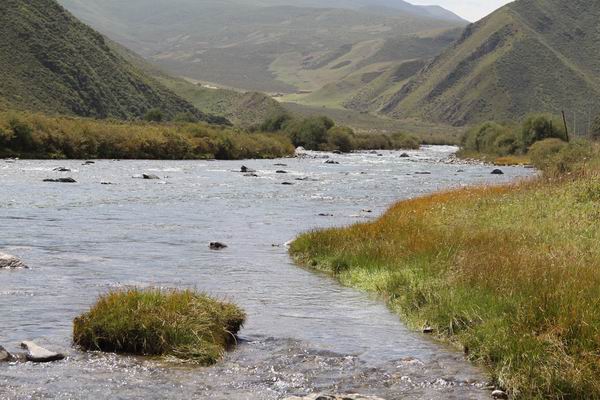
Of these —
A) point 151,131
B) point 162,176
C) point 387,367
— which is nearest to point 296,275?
point 387,367

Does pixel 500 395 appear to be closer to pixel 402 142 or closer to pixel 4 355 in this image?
pixel 4 355

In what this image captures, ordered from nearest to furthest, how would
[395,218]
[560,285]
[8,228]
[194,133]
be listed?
1. [560,285]
2. [395,218]
3. [8,228]
4. [194,133]

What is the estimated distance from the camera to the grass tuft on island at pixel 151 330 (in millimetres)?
13844

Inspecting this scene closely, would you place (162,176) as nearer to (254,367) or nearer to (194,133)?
(194,133)

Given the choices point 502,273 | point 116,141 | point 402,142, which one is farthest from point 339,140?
point 502,273

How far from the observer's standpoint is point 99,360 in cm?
1340

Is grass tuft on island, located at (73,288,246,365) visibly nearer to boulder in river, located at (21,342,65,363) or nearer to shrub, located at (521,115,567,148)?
boulder in river, located at (21,342,65,363)

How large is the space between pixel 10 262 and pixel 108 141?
7351cm

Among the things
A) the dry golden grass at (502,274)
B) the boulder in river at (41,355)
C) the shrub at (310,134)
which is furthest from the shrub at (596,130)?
the boulder in river at (41,355)

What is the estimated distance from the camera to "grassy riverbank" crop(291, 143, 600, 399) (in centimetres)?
1224

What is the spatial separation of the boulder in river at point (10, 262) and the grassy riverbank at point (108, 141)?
6394 centimetres

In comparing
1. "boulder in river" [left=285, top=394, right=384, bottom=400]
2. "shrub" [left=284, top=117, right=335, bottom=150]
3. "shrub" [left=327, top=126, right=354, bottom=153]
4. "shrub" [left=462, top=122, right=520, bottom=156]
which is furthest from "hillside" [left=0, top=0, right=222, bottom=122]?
"boulder in river" [left=285, top=394, right=384, bottom=400]

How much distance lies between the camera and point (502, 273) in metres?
16.7

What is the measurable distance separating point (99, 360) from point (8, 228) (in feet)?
66.2
